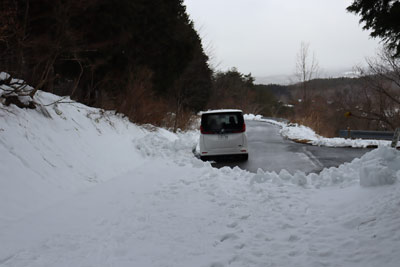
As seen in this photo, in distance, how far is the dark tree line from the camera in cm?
927

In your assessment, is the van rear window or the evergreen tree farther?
the van rear window

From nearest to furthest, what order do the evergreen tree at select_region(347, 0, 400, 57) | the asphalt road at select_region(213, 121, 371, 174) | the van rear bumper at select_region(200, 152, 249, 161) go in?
the evergreen tree at select_region(347, 0, 400, 57) → the asphalt road at select_region(213, 121, 371, 174) → the van rear bumper at select_region(200, 152, 249, 161)

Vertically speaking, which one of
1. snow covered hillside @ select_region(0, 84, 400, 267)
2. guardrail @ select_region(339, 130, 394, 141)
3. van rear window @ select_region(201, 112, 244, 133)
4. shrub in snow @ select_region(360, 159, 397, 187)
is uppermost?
van rear window @ select_region(201, 112, 244, 133)

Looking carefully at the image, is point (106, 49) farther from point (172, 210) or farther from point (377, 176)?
point (377, 176)

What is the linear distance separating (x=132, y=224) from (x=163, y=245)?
0.86m

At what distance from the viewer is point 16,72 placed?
762 cm

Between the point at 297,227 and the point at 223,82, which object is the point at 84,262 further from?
the point at 223,82

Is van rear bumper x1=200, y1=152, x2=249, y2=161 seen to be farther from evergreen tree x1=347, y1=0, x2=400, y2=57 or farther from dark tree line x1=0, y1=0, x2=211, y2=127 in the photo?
evergreen tree x1=347, y1=0, x2=400, y2=57

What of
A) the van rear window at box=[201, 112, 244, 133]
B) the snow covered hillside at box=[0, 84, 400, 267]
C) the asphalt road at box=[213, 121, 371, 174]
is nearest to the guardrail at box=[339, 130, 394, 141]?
the asphalt road at box=[213, 121, 371, 174]

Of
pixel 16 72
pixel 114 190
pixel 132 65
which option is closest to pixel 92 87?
pixel 132 65

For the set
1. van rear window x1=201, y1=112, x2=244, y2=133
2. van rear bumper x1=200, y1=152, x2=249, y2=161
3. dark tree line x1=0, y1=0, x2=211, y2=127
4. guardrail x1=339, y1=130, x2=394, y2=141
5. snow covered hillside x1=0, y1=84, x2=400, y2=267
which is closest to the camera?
snow covered hillside x1=0, y1=84, x2=400, y2=267

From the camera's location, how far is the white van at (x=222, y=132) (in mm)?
10070

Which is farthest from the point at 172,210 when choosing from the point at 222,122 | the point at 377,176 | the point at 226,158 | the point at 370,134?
the point at 370,134

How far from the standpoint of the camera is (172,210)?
16.3 feet
